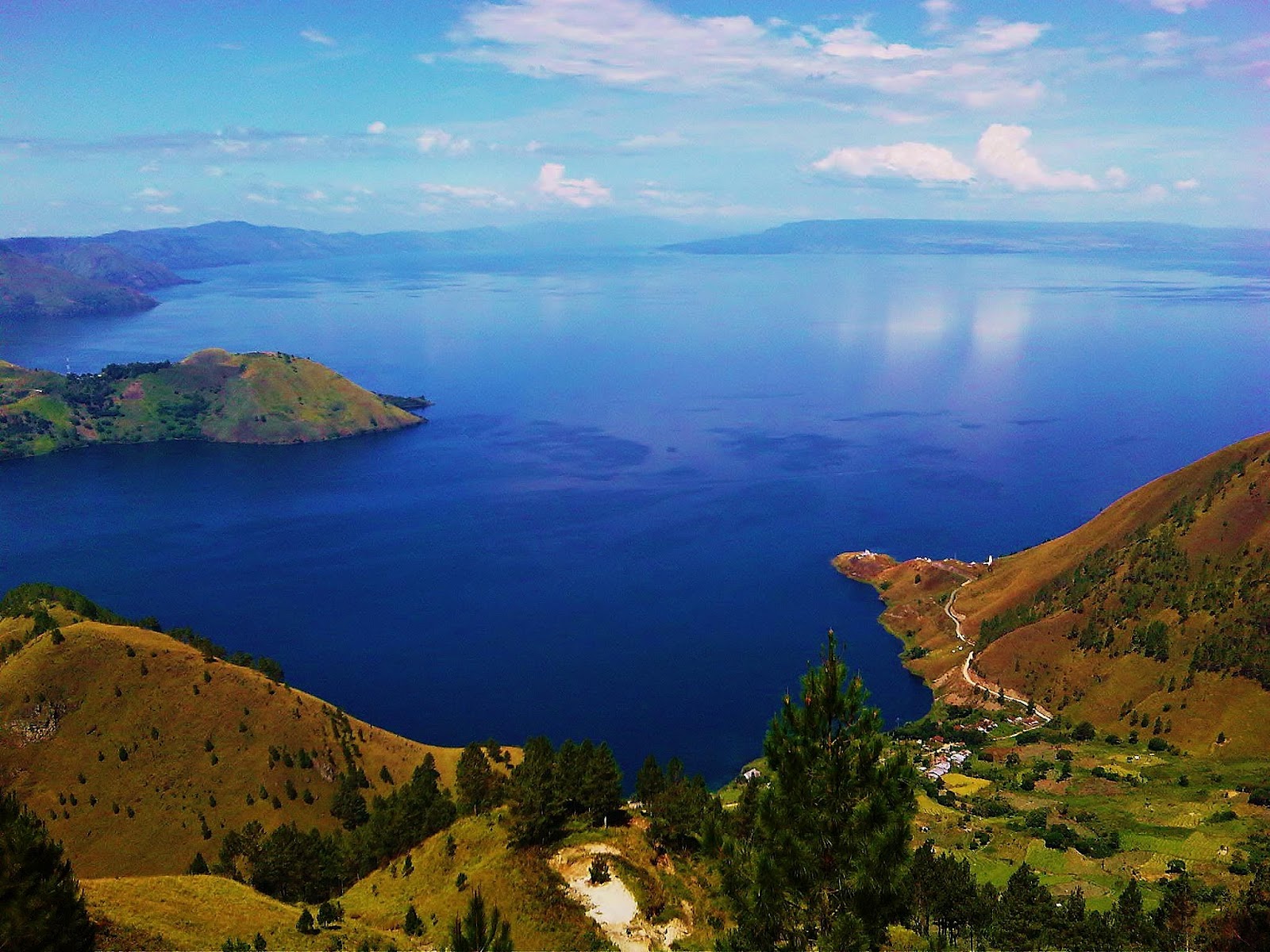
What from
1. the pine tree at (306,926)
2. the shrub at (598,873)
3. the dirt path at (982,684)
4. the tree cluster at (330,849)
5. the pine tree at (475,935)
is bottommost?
the dirt path at (982,684)

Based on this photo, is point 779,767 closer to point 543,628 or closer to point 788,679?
point 788,679

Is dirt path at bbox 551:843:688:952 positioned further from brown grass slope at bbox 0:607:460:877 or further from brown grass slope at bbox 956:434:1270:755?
brown grass slope at bbox 956:434:1270:755

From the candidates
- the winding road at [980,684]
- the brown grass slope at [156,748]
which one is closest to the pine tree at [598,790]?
the brown grass slope at [156,748]

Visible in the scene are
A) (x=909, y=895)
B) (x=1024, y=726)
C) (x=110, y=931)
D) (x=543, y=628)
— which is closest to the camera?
(x=909, y=895)

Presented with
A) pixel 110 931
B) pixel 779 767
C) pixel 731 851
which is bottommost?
pixel 110 931

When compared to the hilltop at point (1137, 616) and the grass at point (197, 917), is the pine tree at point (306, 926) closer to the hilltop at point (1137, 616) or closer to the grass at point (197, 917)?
the grass at point (197, 917)

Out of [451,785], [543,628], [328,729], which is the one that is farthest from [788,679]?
[328,729]

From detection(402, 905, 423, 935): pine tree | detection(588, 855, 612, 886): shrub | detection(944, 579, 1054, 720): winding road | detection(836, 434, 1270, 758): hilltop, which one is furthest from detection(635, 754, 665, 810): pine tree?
detection(944, 579, 1054, 720): winding road
